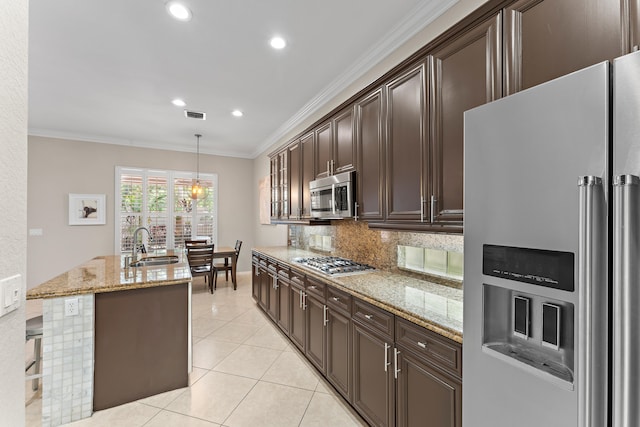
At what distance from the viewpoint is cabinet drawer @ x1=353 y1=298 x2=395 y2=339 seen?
1.72 m

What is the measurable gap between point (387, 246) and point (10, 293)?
2.37 meters

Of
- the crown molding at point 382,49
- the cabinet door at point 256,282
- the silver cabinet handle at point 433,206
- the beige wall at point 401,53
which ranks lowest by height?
the cabinet door at point 256,282

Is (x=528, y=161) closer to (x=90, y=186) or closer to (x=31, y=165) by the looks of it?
(x=90, y=186)

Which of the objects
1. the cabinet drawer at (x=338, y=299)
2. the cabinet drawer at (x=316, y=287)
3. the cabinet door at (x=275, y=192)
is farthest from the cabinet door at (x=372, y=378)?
the cabinet door at (x=275, y=192)

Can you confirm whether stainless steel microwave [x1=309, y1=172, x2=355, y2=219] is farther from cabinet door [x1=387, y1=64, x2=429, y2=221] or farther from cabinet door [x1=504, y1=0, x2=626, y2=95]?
cabinet door [x1=504, y1=0, x2=626, y2=95]

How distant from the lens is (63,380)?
2098 millimetres

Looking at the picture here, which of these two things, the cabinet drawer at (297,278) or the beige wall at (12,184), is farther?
the cabinet drawer at (297,278)

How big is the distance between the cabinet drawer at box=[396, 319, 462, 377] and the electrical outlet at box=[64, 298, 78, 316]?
89.2 inches

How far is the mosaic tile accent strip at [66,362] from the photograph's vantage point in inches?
81.1

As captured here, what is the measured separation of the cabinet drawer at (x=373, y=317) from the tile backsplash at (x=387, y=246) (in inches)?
26.5

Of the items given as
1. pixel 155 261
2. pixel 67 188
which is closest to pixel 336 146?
pixel 155 261

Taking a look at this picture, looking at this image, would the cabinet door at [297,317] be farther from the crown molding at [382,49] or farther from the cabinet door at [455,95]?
the crown molding at [382,49]

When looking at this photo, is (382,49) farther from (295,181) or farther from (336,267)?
(336,267)

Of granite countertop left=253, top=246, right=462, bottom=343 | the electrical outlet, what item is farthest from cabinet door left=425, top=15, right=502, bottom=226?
the electrical outlet
